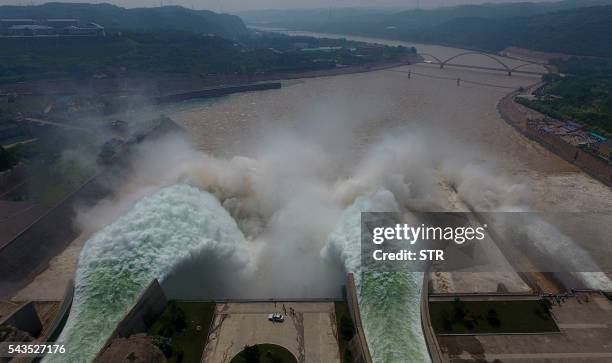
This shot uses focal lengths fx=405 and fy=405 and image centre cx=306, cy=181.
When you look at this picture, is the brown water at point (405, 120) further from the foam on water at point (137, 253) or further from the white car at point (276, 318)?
the white car at point (276, 318)

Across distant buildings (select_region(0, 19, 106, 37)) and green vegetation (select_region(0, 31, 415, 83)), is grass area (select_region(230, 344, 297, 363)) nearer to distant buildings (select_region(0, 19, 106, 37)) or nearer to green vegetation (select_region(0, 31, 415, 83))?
green vegetation (select_region(0, 31, 415, 83))

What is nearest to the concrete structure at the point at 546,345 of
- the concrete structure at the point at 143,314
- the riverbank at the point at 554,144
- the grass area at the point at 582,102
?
the concrete structure at the point at 143,314

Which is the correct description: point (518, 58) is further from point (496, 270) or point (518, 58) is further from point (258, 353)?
point (258, 353)

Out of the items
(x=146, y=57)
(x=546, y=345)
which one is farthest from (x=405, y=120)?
(x=146, y=57)

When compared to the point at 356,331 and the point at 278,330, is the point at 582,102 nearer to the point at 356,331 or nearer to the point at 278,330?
the point at 356,331

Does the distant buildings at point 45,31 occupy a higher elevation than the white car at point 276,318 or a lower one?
higher

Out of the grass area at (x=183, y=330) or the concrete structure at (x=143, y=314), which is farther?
the concrete structure at (x=143, y=314)

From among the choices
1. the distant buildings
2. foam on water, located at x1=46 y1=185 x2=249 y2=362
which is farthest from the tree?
the distant buildings
